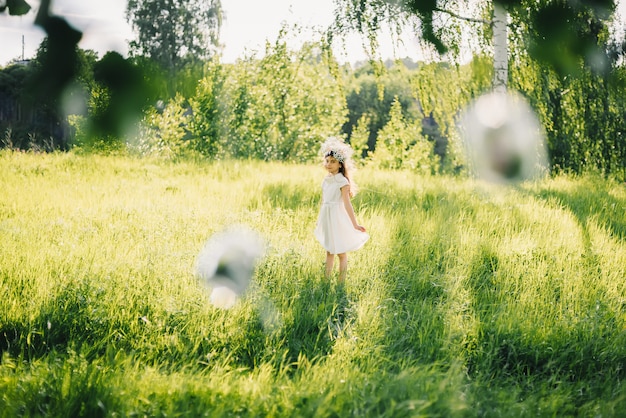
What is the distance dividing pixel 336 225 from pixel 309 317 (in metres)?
0.92

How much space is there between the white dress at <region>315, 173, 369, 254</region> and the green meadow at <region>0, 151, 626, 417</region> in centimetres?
29

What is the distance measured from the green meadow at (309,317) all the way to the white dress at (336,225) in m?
0.29

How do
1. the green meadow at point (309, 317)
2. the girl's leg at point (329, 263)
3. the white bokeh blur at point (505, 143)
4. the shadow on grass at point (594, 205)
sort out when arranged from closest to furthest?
1. the green meadow at point (309, 317)
2. the girl's leg at point (329, 263)
3. the shadow on grass at point (594, 205)
4. the white bokeh blur at point (505, 143)

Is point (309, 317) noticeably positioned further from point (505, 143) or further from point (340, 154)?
point (505, 143)

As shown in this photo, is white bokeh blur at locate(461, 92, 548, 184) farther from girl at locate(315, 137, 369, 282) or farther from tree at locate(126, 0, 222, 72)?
tree at locate(126, 0, 222, 72)

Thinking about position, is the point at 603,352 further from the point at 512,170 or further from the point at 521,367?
the point at 512,170

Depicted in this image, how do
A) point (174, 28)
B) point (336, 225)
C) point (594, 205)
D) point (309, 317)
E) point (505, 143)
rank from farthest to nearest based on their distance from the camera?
point (505, 143) < point (594, 205) < point (336, 225) < point (309, 317) < point (174, 28)

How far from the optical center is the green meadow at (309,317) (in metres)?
2.55

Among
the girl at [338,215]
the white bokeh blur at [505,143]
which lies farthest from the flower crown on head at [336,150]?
the white bokeh blur at [505,143]

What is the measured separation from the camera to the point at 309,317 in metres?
3.53

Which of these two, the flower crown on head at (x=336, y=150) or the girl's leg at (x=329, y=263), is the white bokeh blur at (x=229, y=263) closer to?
the girl's leg at (x=329, y=263)

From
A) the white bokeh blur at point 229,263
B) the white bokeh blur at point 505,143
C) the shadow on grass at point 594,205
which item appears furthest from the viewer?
the white bokeh blur at point 505,143

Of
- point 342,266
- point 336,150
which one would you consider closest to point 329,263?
point 342,266

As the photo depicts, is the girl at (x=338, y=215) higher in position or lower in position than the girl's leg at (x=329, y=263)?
higher
